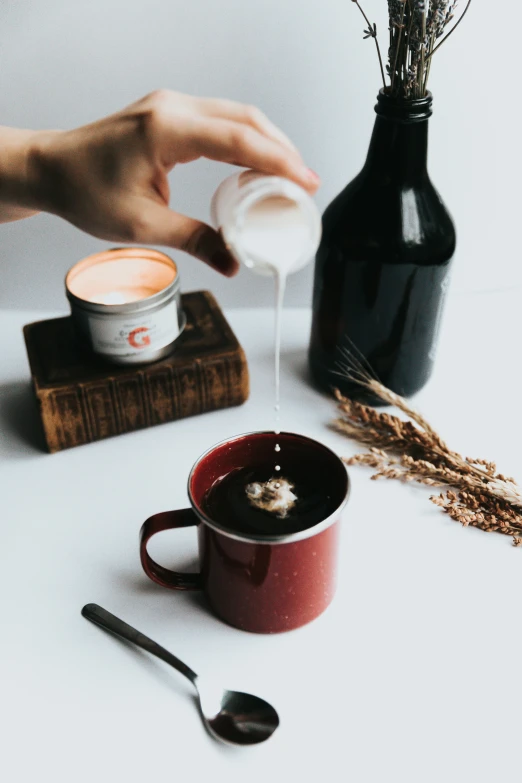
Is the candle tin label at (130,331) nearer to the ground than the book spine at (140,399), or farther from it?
farther from it

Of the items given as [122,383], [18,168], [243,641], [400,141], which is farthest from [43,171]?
[243,641]

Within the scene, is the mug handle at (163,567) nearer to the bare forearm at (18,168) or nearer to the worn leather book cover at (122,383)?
the worn leather book cover at (122,383)

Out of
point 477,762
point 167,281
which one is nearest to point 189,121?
point 167,281

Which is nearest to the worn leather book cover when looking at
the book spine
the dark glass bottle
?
the book spine

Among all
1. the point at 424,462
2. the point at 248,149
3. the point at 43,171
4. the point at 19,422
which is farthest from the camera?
the point at 19,422

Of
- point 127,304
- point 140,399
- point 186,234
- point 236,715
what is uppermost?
point 186,234

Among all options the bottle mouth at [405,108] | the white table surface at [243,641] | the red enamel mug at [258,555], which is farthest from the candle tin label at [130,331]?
the bottle mouth at [405,108]

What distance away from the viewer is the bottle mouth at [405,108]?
2.64 ft

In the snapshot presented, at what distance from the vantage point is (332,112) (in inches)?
43.0

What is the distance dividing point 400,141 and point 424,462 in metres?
0.39

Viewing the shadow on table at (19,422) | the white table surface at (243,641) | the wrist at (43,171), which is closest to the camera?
the white table surface at (243,641)

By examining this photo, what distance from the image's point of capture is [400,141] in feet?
2.73

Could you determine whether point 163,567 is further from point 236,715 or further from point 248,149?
point 248,149

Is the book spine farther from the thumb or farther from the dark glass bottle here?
the thumb
